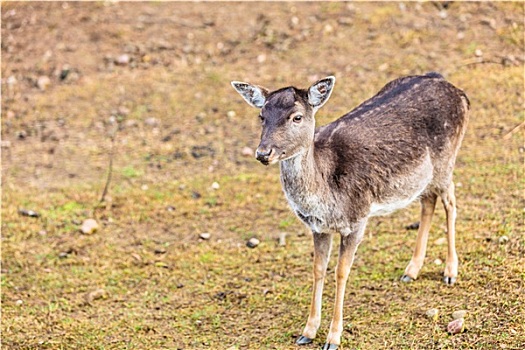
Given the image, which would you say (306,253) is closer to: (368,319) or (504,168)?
(368,319)

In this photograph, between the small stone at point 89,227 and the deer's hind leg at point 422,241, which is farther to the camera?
the small stone at point 89,227

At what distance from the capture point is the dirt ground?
7230 millimetres

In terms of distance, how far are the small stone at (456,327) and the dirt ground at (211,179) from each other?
75 millimetres

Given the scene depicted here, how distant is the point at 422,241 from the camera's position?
767 centimetres

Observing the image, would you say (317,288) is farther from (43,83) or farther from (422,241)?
(43,83)

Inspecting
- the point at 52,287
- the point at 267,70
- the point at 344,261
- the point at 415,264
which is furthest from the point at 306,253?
the point at 267,70

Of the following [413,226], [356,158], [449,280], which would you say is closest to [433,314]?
[449,280]

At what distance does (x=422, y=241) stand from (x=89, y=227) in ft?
13.3

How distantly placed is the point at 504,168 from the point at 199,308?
4.35 meters

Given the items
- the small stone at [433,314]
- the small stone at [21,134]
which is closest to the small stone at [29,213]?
the small stone at [21,134]

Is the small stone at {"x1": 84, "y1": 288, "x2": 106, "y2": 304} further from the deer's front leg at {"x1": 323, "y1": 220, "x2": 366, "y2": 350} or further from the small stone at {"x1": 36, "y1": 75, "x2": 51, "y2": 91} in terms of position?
Result: the small stone at {"x1": 36, "y1": 75, "x2": 51, "y2": 91}

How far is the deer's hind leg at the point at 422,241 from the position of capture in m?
7.58

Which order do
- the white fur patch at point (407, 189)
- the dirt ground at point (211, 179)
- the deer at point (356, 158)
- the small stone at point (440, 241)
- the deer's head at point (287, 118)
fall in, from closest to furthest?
the deer's head at point (287, 118)
the deer at point (356, 158)
the white fur patch at point (407, 189)
the dirt ground at point (211, 179)
the small stone at point (440, 241)

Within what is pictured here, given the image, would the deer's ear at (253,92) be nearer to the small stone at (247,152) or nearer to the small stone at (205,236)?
the small stone at (205,236)
